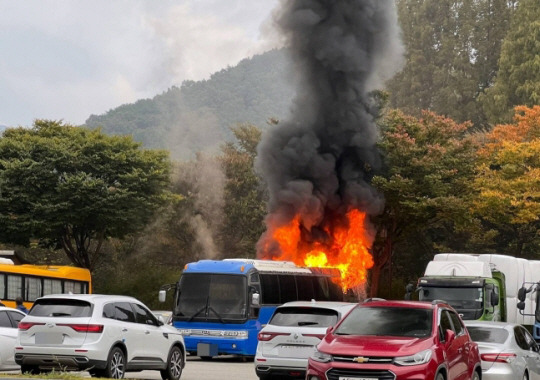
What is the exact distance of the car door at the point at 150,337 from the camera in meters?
19.1

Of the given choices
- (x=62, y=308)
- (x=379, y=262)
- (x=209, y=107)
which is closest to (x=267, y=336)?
(x=62, y=308)

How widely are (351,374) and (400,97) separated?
77.3 metres

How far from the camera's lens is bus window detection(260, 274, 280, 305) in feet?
94.5

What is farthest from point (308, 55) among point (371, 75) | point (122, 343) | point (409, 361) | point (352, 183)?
point (409, 361)

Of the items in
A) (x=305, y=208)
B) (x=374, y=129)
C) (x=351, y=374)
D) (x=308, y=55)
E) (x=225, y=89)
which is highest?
(x=225, y=89)

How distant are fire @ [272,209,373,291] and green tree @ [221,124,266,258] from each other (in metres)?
19.1

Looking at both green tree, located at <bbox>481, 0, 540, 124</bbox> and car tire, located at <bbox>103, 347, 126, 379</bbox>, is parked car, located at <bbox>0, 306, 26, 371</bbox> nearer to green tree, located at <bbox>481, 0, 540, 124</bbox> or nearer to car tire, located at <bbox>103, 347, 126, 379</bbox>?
car tire, located at <bbox>103, 347, 126, 379</bbox>

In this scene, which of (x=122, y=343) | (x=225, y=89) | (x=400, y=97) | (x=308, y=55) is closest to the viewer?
(x=122, y=343)

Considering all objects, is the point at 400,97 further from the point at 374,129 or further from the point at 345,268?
the point at 345,268

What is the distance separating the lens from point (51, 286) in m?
37.2

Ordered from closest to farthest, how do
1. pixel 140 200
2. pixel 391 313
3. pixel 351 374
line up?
pixel 351 374 → pixel 391 313 → pixel 140 200

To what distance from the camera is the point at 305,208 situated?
44094mm

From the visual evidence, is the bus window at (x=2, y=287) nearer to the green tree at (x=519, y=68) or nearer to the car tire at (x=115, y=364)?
the car tire at (x=115, y=364)

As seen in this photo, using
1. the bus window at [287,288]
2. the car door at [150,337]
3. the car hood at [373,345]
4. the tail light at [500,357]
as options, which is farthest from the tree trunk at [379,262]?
the car hood at [373,345]
